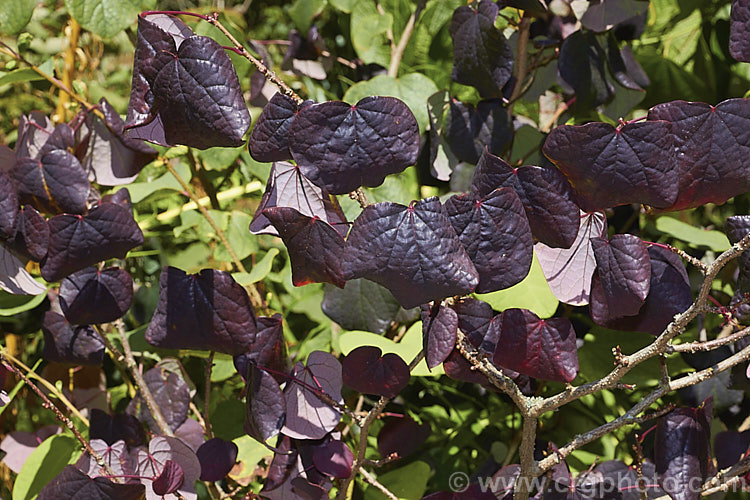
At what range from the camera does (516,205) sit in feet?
1.05

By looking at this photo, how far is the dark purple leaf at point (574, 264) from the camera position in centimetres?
36

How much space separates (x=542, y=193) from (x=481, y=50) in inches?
6.7

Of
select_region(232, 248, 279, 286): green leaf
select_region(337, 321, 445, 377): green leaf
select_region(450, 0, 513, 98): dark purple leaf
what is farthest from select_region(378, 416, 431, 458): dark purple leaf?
select_region(450, 0, 513, 98): dark purple leaf

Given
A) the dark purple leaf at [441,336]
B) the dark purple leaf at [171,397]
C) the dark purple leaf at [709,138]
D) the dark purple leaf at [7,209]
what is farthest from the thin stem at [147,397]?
the dark purple leaf at [709,138]

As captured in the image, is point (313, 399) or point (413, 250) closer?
point (413, 250)

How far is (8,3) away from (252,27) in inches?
39.2

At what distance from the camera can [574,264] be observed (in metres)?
0.37

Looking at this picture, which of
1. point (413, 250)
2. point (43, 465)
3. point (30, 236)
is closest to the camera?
point (413, 250)

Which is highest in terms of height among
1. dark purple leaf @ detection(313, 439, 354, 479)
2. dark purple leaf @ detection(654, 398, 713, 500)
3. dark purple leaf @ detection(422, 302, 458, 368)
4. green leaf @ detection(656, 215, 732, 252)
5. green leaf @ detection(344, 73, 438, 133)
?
green leaf @ detection(344, 73, 438, 133)

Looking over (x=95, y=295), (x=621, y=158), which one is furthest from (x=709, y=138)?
(x=95, y=295)

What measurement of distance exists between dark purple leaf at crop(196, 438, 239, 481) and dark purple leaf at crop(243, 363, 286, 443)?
0.05 m

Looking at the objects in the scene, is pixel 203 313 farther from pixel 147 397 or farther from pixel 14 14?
pixel 14 14

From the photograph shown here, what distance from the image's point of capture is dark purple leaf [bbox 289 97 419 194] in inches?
12.6

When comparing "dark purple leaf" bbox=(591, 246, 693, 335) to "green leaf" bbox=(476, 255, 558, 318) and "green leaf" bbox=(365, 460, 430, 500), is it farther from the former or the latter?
"green leaf" bbox=(365, 460, 430, 500)
